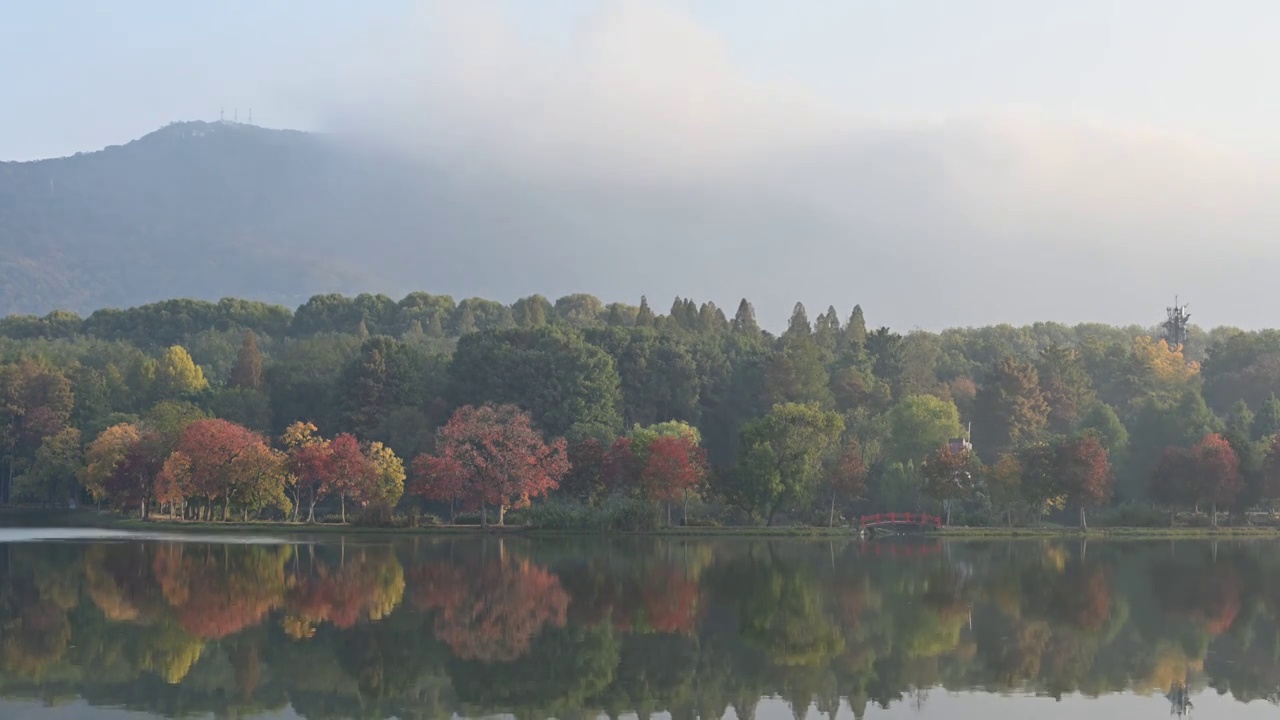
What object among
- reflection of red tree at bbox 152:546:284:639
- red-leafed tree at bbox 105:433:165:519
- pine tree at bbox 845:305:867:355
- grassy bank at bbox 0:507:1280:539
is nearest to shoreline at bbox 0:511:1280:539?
grassy bank at bbox 0:507:1280:539

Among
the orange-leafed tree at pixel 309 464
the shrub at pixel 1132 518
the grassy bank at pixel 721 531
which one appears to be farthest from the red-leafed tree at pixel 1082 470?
the orange-leafed tree at pixel 309 464

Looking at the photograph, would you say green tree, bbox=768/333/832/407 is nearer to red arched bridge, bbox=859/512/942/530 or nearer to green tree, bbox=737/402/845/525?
red arched bridge, bbox=859/512/942/530

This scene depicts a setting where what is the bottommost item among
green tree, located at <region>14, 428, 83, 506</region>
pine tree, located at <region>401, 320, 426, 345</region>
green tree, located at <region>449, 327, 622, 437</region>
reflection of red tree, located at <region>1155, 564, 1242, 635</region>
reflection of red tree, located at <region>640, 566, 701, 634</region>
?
reflection of red tree, located at <region>1155, 564, 1242, 635</region>

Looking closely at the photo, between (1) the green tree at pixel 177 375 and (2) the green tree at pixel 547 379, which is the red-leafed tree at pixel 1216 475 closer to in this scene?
(2) the green tree at pixel 547 379

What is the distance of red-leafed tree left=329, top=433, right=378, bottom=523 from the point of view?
70812 mm

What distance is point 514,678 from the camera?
27.0 m

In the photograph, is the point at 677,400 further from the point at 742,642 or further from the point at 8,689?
the point at 8,689

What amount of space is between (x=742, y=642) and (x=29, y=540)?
4407 cm

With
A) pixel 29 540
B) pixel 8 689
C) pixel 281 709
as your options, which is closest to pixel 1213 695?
pixel 281 709

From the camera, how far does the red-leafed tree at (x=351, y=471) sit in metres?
70.8

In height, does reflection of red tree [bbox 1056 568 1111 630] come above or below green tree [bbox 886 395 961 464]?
below

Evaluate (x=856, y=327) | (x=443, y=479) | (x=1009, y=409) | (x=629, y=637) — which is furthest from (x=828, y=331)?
(x=629, y=637)

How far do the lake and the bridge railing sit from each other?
1803 cm

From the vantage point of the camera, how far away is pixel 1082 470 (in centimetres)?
6919
